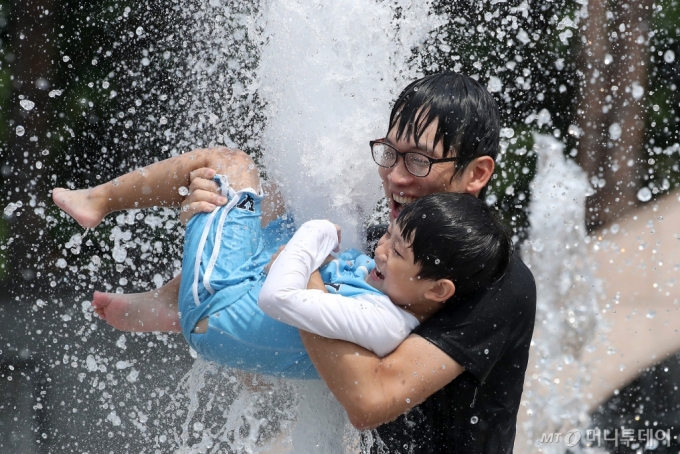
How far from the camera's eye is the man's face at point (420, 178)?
7.67ft

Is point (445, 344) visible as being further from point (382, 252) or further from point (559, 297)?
point (559, 297)

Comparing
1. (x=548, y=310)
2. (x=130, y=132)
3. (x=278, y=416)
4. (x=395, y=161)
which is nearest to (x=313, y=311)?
(x=395, y=161)

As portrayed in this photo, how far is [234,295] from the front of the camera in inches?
95.9

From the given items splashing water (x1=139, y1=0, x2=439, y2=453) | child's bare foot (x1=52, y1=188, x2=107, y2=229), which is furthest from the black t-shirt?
Answer: child's bare foot (x1=52, y1=188, x2=107, y2=229)

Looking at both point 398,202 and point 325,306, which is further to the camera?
point 398,202

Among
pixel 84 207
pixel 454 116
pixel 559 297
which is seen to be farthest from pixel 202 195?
pixel 559 297

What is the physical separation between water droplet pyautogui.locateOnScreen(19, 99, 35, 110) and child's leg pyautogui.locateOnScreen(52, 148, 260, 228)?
3530mm

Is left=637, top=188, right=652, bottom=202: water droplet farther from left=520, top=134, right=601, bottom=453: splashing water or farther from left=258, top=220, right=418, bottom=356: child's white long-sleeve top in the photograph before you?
left=258, top=220, right=418, bottom=356: child's white long-sleeve top

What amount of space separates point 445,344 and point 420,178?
0.51 meters

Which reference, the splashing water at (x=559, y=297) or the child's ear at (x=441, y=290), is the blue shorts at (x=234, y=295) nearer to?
the child's ear at (x=441, y=290)

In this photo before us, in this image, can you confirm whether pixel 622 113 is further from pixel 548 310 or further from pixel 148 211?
pixel 148 211

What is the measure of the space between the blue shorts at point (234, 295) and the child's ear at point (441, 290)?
0.42 m

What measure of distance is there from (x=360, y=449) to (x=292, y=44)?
1.58 metres

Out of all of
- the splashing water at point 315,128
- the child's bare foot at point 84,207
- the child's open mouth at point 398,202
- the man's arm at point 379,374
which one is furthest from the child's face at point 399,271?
the child's bare foot at point 84,207
